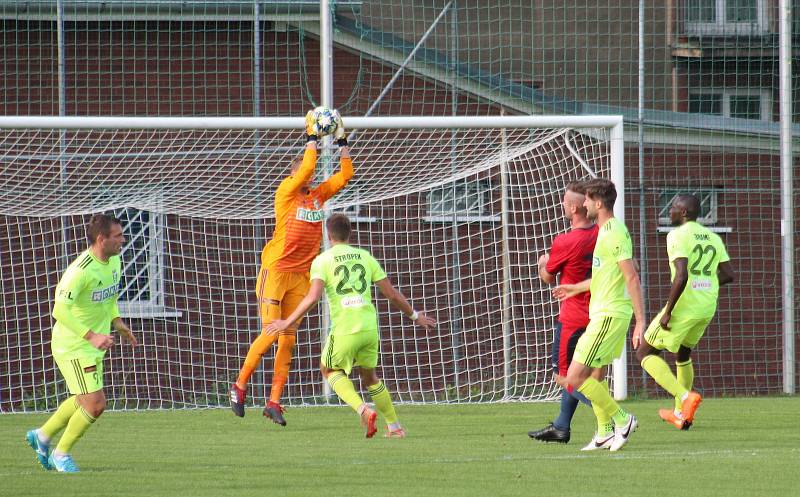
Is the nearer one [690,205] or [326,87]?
[690,205]

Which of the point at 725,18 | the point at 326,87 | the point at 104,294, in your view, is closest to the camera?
the point at 104,294

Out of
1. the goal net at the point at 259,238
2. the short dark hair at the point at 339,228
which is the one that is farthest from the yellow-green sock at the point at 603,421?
the goal net at the point at 259,238

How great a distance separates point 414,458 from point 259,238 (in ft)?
19.9

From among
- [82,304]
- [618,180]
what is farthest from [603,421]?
[618,180]

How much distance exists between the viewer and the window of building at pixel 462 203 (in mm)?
13508

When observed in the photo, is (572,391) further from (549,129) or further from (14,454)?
(549,129)

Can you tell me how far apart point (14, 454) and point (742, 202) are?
36.5ft

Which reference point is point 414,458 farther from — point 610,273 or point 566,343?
point 610,273

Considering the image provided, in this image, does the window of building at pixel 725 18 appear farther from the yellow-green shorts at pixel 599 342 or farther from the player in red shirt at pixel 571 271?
the yellow-green shorts at pixel 599 342

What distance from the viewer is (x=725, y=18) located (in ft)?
55.6

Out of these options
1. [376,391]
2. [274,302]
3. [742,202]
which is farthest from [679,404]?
[742,202]

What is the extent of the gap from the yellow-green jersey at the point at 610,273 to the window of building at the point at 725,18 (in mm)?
9236

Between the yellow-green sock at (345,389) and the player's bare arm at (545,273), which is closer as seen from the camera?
the player's bare arm at (545,273)

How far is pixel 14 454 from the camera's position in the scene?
814 centimetres
